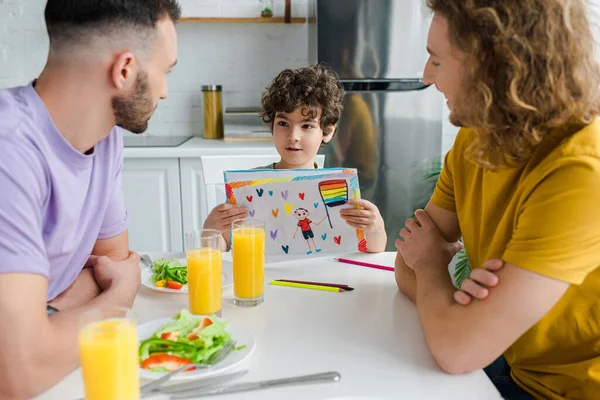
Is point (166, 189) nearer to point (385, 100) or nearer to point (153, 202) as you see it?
point (153, 202)

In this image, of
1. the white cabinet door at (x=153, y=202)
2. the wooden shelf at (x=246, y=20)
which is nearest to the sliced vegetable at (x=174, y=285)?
the white cabinet door at (x=153, y=202)

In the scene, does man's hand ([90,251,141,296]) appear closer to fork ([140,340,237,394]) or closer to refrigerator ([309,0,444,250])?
fork ([140,340,237,394])

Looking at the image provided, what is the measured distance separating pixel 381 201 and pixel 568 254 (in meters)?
2.20

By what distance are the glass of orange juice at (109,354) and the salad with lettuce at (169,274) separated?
46 centimetres

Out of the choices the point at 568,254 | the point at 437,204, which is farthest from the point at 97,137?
the point at 568,254

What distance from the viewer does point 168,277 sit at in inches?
52.4

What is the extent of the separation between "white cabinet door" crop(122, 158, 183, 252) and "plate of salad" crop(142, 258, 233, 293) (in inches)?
66.2

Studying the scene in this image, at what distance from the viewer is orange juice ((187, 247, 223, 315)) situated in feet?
3.73

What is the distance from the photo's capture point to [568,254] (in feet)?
3.07

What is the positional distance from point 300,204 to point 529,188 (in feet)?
2.11

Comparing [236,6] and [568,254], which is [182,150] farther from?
[568,254]

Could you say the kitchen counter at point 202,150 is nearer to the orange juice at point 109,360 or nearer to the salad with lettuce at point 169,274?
the salad with lettuce at point 169,274

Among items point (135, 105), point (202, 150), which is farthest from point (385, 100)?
point (135, 105)

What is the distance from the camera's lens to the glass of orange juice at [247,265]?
1222 mm
